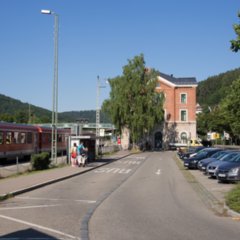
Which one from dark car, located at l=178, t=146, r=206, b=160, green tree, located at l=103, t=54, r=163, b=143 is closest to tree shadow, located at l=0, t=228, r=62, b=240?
dark car, located at l=178, t=146, r=206, b=160

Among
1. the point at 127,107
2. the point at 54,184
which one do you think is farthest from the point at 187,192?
the point at 127,107

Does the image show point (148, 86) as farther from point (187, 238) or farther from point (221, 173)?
point (187, 238)

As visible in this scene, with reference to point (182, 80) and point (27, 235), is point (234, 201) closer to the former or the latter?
point (27, 235)

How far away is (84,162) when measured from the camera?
3594 centimetres

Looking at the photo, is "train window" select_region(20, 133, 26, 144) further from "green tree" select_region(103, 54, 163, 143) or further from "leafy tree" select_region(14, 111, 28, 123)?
"leafy tree" select_region(14, 111, 28, 123)

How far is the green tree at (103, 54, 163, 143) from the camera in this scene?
84.5 m

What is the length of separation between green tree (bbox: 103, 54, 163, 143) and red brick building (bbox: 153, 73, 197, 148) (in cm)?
1418

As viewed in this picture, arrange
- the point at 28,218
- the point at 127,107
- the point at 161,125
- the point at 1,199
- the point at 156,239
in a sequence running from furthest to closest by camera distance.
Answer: the point at 161,125, the point at 127,107, the point at 1,199, the point at 28,218, the point at 156,239

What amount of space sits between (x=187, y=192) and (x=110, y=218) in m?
8.03

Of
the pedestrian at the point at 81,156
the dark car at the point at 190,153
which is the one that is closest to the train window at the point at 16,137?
the pedestrian at the point at 81,156

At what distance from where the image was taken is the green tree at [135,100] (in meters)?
84.5

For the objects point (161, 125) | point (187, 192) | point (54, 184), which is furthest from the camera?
point (161, 125)

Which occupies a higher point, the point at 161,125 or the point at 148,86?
the point at 148,86

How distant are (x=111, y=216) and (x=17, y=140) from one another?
95.8 feet
